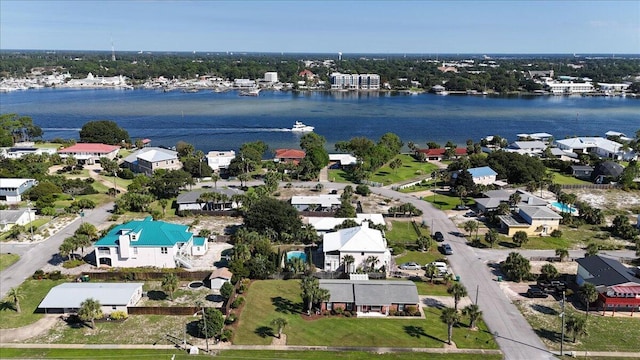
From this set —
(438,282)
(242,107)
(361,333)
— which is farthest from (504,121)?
(361,333)

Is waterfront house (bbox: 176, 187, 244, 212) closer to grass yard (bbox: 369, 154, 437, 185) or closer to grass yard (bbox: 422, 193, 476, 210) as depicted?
grass yard (bbox: 369, 154, 437, 185)

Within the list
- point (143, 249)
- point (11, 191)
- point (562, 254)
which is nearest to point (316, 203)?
point (143, 249)

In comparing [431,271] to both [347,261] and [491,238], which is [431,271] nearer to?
[347,261]

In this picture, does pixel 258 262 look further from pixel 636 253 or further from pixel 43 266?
pixel 636 253

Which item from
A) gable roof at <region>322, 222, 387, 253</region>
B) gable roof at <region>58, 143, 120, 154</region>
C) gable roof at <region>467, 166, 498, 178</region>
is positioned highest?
gable roof at <region>58, 143, 120, 154</region>

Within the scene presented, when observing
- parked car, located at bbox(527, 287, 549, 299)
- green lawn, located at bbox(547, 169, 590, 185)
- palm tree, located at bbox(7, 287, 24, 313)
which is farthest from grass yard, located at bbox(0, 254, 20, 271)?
green lawn, located at bbox(547, 169, 590, 185)
